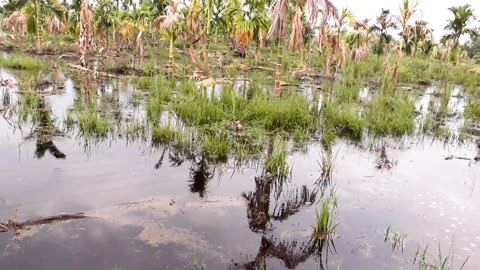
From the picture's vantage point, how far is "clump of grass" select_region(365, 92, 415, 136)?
8.84 meters

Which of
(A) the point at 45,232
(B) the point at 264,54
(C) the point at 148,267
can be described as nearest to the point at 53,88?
(A) the point at 45,232

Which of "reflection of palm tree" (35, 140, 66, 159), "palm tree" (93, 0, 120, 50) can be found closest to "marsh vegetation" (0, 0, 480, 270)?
"reflection of palm tree" (35, 140, 66, 159)

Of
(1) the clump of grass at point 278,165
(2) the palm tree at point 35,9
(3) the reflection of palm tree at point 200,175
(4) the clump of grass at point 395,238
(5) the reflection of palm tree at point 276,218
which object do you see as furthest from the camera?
(2) the palm tree at point 35,9

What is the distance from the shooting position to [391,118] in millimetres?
9500

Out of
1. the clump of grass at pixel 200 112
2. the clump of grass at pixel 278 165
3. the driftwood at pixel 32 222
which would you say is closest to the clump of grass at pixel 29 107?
the clump of grass at pixel 200 112

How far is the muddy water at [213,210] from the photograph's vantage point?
3.91 metres

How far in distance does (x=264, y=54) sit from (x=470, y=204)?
894 inches

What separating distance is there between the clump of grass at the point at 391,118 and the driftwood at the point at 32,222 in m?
6.53

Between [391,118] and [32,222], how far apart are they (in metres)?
7.95

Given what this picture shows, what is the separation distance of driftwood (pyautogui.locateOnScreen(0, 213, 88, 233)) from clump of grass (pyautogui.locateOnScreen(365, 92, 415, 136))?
6533 mm

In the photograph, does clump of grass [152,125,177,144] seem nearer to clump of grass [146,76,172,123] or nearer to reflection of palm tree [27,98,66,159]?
clump of grass [146,76,172,123]

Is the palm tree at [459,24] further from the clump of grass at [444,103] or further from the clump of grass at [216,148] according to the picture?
the clump of grass at [216,148]

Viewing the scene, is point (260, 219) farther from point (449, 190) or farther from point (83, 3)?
point (83, 3)

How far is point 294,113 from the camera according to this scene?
8609 mm
